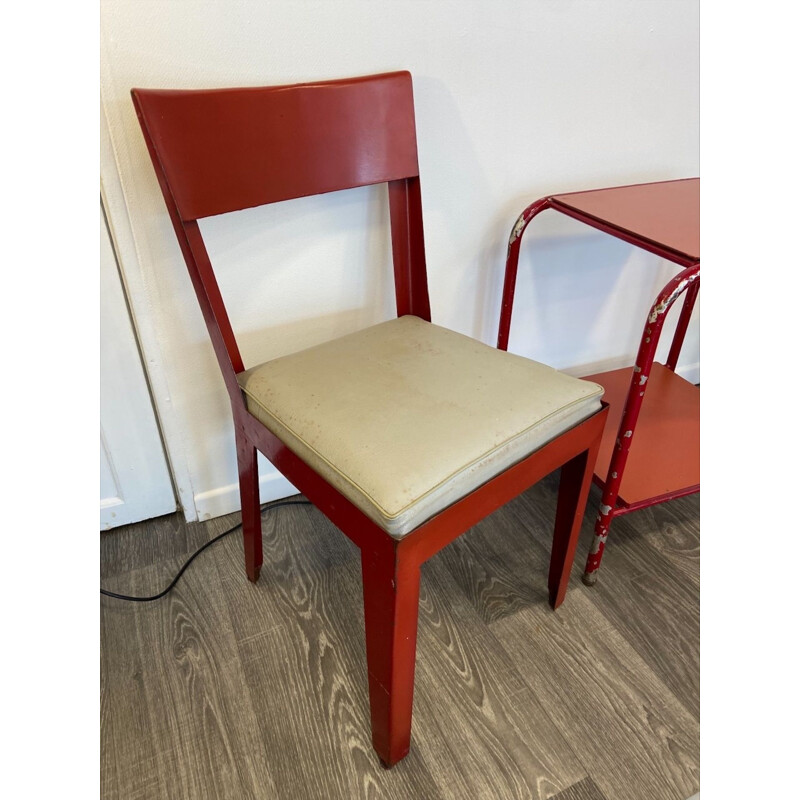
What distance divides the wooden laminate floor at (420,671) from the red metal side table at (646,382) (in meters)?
0.16

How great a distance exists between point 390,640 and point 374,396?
32 cm

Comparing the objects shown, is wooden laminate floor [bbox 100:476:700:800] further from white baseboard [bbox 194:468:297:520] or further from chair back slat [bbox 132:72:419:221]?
chair back slat [bbox 132:72:419:221]

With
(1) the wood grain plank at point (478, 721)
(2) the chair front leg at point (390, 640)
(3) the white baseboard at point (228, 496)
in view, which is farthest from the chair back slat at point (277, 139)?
(1) the wood grain plank at point (478, 721)

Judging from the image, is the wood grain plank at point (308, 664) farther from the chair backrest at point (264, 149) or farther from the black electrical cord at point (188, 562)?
the chair backrest at point (264, 149)

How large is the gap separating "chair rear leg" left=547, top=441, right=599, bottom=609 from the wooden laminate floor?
70 mm

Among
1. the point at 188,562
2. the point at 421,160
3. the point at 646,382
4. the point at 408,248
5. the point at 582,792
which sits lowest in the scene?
the point at 582,792

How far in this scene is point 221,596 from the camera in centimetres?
116

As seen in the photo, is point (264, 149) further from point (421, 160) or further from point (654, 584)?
point (654, 584)

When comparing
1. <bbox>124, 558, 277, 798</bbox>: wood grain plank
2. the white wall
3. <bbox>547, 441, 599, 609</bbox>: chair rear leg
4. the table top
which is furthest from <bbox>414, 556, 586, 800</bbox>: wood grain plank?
the table top

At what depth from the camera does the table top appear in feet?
3.08

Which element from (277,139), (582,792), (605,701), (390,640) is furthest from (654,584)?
(277,139)

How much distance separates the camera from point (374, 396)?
839 millimetres

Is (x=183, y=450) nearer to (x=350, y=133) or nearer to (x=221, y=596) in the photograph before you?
(x=221, y=596)

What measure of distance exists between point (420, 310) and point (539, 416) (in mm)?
370
